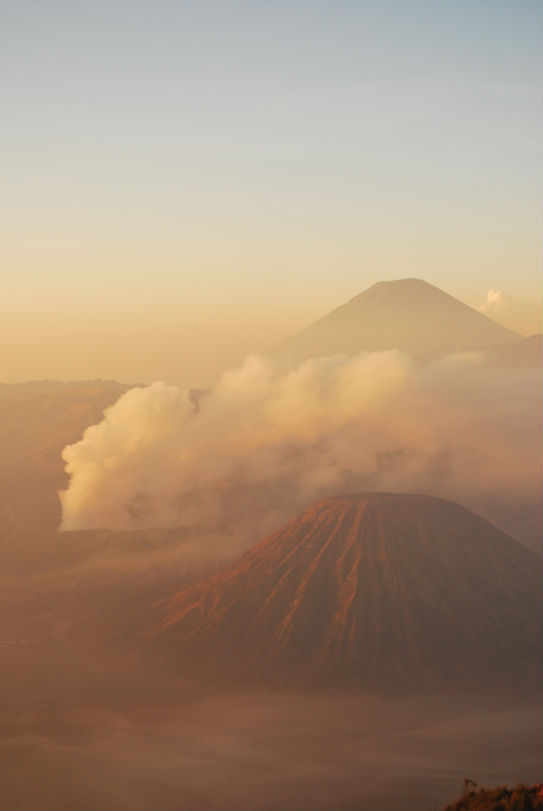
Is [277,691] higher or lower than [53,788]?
higher

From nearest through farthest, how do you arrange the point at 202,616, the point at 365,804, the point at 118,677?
the point at 365,804
the point at 118,677
the point at 202,616

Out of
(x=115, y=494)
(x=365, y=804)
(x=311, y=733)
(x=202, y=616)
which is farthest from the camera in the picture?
(x=115, y=494)

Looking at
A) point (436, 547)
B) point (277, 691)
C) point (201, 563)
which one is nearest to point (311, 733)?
point (277, 691)

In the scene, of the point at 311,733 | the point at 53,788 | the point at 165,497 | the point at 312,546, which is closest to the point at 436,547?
the point at 312,546

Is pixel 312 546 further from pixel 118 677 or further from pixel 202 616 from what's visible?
pixel 118 677

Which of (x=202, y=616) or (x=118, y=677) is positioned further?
(x=202, y=616)

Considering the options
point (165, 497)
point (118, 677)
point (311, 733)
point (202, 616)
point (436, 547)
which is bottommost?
point (311, 733)

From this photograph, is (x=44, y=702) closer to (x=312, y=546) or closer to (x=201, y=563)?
(x=312, y=546)
